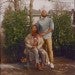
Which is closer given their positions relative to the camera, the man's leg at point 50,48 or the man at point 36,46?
the man at point 36,46

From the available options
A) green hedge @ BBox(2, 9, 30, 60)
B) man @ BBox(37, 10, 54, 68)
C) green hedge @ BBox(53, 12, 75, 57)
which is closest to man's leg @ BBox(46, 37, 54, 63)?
man @ BBox(37, 10, 54, 68)

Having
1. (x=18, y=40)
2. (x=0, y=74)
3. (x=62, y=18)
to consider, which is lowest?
(x=0, y=74)

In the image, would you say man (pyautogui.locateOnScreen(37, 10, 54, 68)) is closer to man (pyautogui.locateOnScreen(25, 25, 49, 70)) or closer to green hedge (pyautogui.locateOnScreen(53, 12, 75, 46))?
man (pyautogui.locateOnScreen(25, 25, 49, 70))

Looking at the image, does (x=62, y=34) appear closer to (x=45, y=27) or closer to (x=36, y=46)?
(x=45, y=27)

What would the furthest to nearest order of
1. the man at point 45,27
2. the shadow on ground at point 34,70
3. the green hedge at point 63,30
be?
the green hedge at point 63,30 < the man at point 45,27 < the shadow on ground at point 34,70

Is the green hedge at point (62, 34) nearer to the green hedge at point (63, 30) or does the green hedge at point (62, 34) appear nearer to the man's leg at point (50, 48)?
the green hedge at point (63, 30)

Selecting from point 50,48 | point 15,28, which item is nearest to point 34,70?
point 50,48

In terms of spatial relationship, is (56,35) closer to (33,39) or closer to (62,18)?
(62,18)

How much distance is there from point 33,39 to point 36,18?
685mm

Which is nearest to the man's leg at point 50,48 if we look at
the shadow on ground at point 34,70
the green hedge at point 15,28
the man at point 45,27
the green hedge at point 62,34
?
the man at point 45,27

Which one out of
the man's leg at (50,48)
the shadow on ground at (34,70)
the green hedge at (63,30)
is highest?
the green hedge at (63,30)

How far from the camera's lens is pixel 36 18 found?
7.22 m

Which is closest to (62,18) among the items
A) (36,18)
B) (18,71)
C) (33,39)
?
(36,18)

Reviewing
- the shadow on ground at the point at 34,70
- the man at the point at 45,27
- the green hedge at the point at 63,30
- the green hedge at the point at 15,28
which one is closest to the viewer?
the shadow on ground at the point at 34,70
